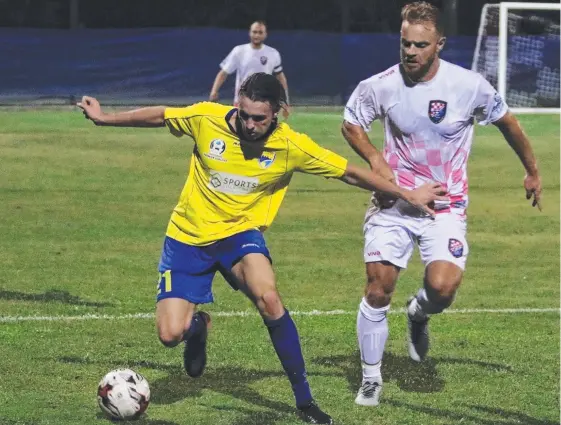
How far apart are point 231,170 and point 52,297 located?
4154 mm

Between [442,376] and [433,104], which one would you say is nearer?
[433,104]

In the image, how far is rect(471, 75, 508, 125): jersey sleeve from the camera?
8.12 metres

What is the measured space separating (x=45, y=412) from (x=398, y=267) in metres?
2.35

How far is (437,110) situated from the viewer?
803 centimetres

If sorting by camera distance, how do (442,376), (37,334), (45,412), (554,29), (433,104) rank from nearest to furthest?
1. (45,412)
2. (433,104)
3. (442,376)
4. (37,334)
5. (554,29)

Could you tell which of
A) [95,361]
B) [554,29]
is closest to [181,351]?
[95,361]

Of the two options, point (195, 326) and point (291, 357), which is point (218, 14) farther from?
point (291, 357)

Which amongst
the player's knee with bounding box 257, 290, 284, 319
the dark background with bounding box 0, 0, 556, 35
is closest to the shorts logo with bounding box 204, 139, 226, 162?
the player's knee with bounding box 257, 290, 284, 319

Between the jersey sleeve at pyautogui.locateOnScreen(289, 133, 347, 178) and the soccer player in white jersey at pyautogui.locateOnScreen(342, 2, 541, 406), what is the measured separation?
434 mm

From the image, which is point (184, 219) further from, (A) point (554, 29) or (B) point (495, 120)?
(A) point (554, 29)

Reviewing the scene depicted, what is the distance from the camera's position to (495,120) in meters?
8.25

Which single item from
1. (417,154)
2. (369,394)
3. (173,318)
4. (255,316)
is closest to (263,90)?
(417,154)

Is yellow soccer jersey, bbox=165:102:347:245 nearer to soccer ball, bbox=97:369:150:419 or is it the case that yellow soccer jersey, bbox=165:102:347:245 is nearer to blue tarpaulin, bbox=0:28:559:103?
soccer ball, bbox=97:369:150:419

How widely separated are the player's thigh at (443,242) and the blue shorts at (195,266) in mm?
1106
